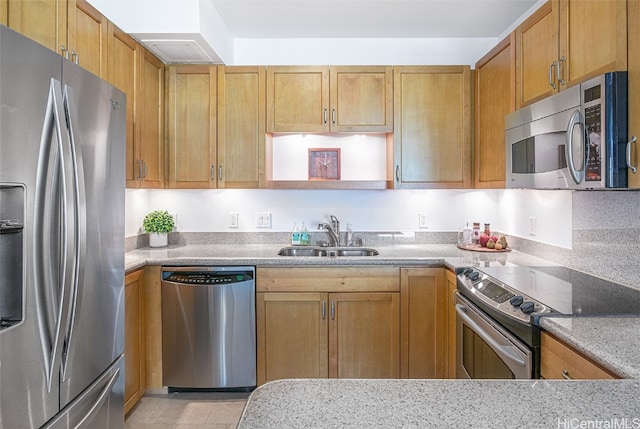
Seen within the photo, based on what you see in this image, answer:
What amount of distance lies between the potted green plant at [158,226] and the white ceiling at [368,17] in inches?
57.7

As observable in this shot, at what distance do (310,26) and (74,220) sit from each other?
2.18m

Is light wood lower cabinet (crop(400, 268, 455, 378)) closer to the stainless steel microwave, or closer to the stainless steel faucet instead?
the stainless steel faucet

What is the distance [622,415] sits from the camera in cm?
70

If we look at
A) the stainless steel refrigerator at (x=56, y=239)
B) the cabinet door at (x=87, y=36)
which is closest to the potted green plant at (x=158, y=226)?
the cabinet door at (x=87, y=36)

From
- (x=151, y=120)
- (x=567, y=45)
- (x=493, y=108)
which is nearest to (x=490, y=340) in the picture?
(x=567, y=45)

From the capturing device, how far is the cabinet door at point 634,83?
1.35 meters

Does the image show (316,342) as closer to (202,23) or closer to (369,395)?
(369,395)

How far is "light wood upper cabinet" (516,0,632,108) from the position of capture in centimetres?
146

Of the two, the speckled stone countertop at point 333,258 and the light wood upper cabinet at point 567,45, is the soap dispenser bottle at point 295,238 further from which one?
the light wood upper cabinet at point 567,45

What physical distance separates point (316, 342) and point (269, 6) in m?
2.18

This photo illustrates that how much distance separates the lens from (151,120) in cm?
266

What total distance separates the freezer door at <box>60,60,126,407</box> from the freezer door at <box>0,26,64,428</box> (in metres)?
0.09

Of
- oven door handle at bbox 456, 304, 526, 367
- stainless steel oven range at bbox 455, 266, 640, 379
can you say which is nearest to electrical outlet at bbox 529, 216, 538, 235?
stainless steel oven range at bbox 455, 266, 640, 379

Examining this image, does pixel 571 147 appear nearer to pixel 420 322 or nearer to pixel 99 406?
pixel 420 322
